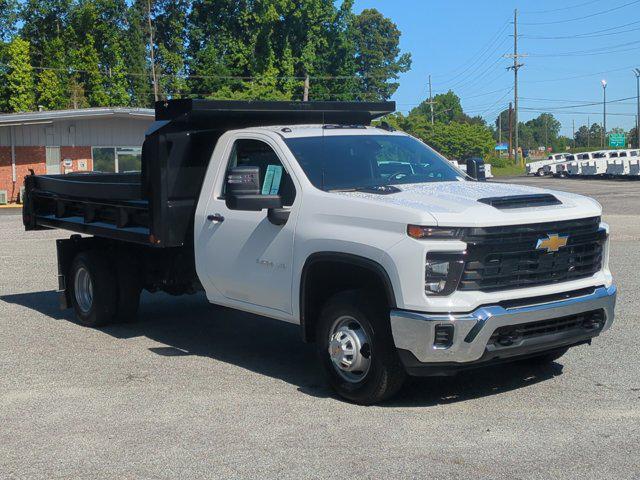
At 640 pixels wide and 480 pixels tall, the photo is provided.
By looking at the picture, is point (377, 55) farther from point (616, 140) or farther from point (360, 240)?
point (360, 240)

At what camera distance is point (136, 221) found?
28.8 feet

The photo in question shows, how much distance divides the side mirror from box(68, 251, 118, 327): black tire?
322 centimetres

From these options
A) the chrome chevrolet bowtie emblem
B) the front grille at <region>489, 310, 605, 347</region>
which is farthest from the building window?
the chrome chevrolet bowtie emblem

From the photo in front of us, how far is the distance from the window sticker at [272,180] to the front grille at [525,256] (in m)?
2.02

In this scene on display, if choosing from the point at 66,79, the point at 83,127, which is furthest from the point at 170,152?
the point at 66,79

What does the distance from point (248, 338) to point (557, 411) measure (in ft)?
12.3

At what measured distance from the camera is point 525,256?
6180mm

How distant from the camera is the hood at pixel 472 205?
593cm

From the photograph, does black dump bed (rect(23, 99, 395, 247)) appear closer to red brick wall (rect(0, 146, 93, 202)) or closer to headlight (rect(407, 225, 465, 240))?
headlight (rect(407, 225, 465, 240))

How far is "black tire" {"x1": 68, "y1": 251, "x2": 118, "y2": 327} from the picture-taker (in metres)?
9.59

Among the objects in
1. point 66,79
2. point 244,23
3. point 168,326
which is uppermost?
point 244,23

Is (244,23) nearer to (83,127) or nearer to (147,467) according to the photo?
(83,127)

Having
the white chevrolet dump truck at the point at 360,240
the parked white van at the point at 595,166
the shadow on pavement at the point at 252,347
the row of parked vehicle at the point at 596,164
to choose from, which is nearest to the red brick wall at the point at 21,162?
the shadow on pavement at the point at 252,347

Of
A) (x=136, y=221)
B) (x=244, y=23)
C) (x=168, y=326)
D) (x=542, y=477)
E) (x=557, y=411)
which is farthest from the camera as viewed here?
(x=244, y=23)
